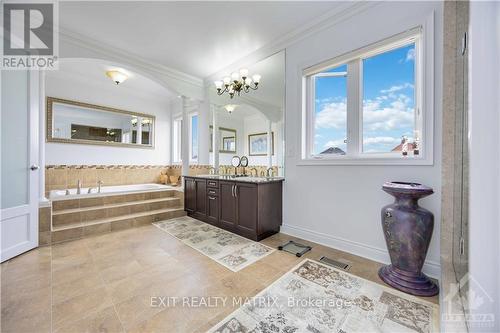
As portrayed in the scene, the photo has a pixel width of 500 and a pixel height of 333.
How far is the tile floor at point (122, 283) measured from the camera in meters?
1.30

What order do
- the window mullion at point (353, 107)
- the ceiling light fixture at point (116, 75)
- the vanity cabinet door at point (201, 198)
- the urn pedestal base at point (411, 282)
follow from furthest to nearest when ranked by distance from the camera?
the ceiling light fixture at point (116, 75) < the vanity cabinet door at point (201, 198) < the window mullion at point (353, 107) < the urn pedestal base at point (411, 282)

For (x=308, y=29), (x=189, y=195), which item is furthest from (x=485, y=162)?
(x=189, y=195)

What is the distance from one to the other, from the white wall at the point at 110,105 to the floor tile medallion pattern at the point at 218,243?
2.45m

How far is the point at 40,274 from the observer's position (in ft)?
6.01

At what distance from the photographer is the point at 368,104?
7.39 ft

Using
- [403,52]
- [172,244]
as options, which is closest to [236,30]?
[403,52]

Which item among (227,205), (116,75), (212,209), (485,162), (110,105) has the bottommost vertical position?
(212,209)

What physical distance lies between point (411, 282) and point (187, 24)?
→ 3612 millimetres

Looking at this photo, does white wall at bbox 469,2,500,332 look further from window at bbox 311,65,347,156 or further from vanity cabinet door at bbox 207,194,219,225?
vanity cabinet door at bbox 207,194,219,225

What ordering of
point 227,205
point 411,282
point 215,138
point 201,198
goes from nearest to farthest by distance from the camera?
point 411,282 < point 227,205 < point 201,198 < point 215,138

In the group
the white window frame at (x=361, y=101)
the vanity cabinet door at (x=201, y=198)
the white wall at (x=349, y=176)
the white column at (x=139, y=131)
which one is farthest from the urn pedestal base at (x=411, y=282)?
the white column at (x=139, y=131)

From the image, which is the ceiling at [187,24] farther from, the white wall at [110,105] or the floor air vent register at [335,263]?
the floor air vent register at [335,263]

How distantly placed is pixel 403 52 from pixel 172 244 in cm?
339

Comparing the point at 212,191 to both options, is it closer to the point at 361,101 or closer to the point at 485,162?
the point at 361,101
